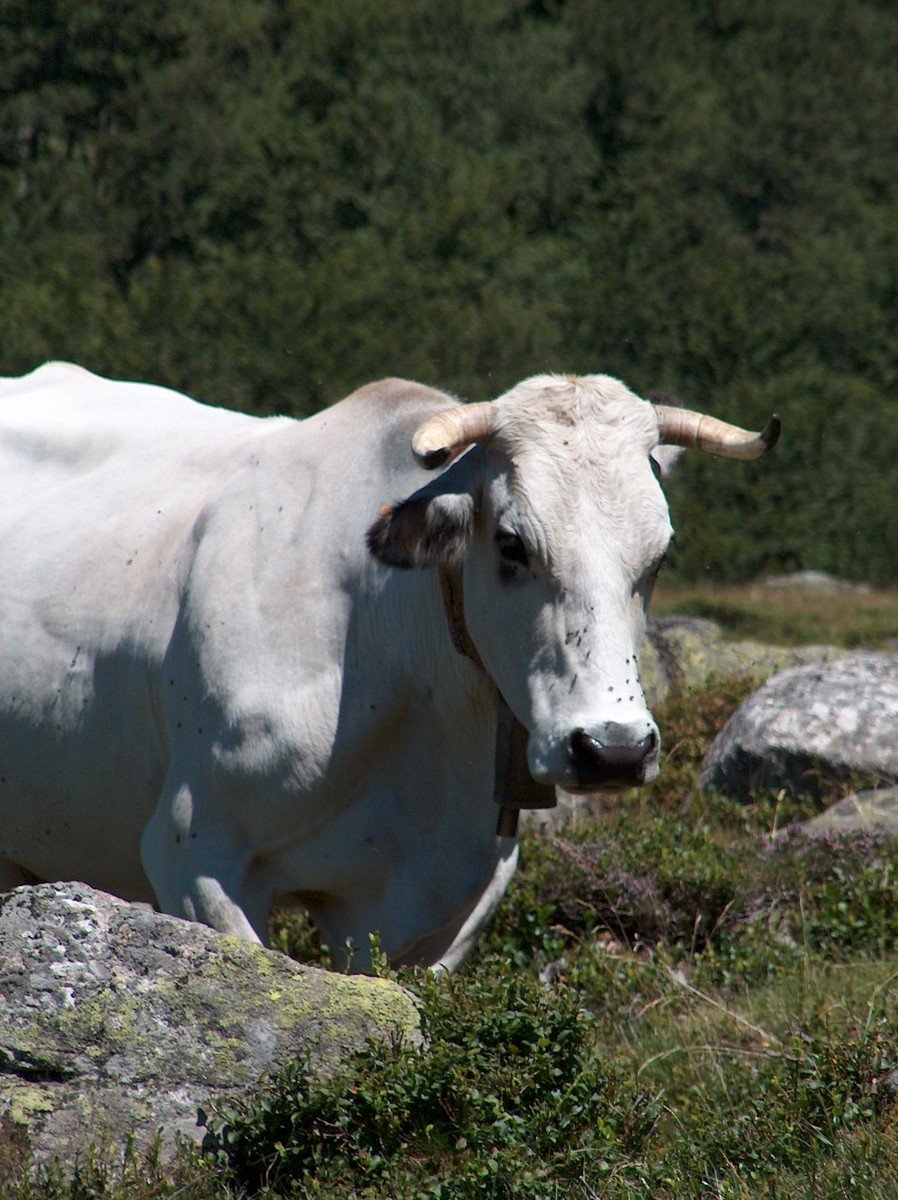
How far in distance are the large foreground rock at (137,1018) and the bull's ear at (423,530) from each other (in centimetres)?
123

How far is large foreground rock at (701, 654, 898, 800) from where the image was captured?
24.7ft

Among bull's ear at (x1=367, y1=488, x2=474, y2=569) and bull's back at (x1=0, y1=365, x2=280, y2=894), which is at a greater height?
bull's ear at (x1=367, y1=488, x2=474, y2=569)

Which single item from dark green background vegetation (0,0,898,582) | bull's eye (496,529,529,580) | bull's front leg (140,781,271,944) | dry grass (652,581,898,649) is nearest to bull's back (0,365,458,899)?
bull's front leg (140,781,271,944)

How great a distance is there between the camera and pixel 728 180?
35.3 m

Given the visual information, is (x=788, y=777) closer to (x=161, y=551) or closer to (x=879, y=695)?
(x=879, y=695)

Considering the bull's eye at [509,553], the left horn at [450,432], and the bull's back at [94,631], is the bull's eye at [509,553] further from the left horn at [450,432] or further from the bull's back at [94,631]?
the bull's back at [94,631]

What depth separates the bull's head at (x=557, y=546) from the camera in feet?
13.1

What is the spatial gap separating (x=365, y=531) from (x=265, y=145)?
25113mm

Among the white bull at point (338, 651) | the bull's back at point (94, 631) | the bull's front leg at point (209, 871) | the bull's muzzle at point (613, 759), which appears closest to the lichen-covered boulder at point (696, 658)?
the bull's back at point (94, 631)

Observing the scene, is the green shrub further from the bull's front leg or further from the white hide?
the bull's front leg

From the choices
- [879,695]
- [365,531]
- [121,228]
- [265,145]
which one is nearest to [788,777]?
[879,695]

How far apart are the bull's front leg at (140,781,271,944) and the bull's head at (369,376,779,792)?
94 centimetres

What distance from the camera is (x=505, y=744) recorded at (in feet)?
15.0

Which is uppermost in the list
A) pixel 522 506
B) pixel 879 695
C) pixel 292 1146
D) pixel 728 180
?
pixel 522 506
